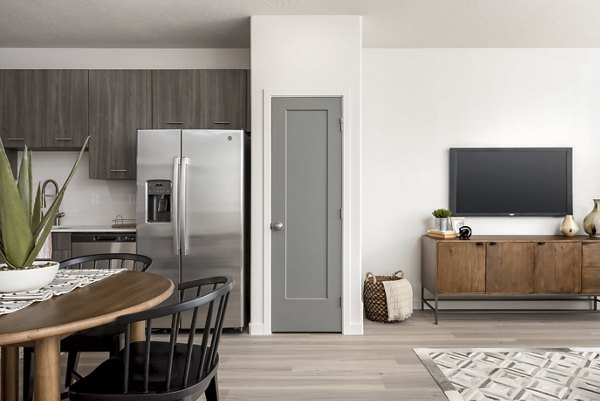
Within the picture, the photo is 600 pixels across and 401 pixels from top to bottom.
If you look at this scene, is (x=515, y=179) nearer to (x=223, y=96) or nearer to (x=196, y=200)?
(x=223, y=96)

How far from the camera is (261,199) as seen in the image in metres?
3.72

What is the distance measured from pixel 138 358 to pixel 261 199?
6.69 feet

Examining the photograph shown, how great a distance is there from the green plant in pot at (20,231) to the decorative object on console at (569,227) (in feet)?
13.9

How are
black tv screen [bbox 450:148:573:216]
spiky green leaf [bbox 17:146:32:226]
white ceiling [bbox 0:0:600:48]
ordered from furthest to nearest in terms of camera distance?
black tv screen [bbox 450:148:573:216] < white ceiling [bbox 0:0:600:48] < spiky green leaf [bbox 17:146:32:226]

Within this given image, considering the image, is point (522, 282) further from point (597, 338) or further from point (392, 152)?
point (392, 152)

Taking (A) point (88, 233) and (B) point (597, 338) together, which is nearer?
(B) point (597, 338)

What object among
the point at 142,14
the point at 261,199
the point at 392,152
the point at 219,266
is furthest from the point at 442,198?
the point at 142,14

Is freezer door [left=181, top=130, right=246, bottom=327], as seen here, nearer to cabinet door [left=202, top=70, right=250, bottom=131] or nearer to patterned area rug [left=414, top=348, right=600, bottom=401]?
cabinet door [left=202, top=70, right=250, bottom=131]

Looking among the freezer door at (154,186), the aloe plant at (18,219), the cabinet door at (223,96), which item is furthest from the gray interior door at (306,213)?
the aloe plant at (18,219)

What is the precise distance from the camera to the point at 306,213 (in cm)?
372

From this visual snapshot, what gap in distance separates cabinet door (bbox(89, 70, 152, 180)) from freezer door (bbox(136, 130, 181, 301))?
0.55 meters

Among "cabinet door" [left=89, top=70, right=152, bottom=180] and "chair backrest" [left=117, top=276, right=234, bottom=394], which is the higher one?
"cabinet door" [left=89, top=70, right=152, bottom=180]

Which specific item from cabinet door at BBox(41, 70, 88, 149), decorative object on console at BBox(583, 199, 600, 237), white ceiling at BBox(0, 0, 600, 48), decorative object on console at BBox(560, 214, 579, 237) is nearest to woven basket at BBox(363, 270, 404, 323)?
decorative object on console at BBox(560, 214, 579, 237)

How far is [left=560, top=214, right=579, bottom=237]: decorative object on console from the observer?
4195mm
